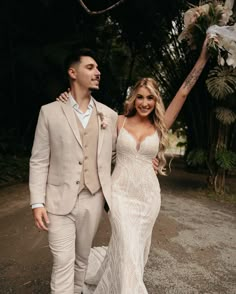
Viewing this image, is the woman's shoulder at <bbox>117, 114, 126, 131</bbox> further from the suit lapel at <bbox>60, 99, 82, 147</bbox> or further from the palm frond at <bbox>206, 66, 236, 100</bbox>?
the palm frond at <bbox>206, 66, 236, 100</bbox>

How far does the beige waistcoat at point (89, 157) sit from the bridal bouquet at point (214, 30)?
3.56ft

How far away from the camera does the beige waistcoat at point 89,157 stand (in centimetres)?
244

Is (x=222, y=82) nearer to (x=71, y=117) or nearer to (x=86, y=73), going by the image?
(x=86, y=73)

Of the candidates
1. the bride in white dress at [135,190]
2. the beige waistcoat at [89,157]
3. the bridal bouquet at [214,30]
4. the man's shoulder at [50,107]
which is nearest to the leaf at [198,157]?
the bridal bouquet at [214,30]

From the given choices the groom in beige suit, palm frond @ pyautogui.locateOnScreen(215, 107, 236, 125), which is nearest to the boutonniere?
the groom in beige suit

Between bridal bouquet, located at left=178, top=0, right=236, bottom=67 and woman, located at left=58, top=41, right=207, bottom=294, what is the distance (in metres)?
0.12

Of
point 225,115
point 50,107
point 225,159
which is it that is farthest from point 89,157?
point 225,159

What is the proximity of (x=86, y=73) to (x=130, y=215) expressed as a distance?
1.04m

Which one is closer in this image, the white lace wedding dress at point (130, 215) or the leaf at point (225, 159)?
the white lace wedding dress at point (130, 215)

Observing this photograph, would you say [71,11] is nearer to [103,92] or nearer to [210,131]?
[103,92]

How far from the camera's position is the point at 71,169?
2391 mm

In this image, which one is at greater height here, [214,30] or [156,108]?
[214,30]

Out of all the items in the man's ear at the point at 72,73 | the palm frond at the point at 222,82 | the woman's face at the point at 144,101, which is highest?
the palm frond at the point at 222,82

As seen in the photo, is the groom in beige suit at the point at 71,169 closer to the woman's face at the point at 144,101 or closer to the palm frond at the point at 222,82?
the woman's face at the point at 144,101
